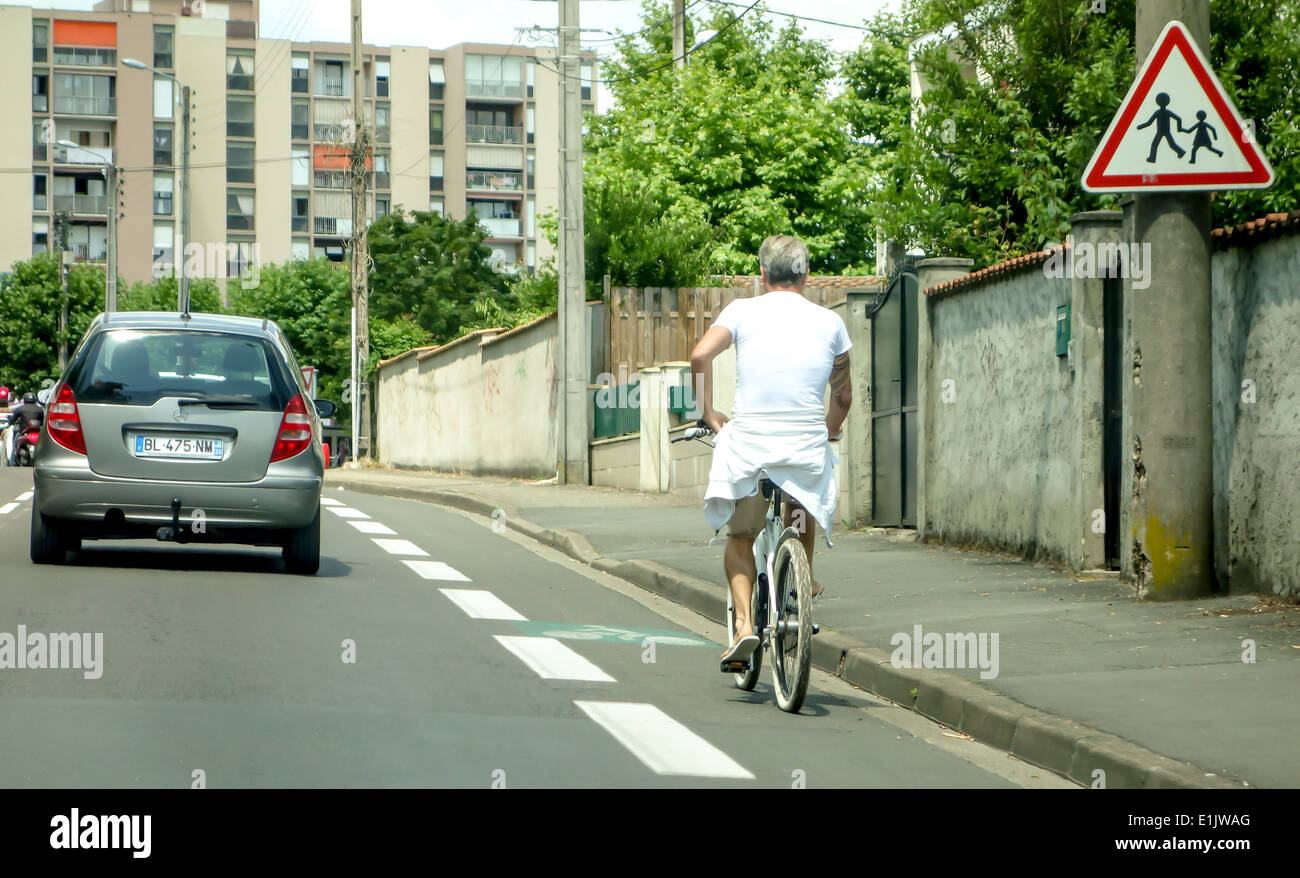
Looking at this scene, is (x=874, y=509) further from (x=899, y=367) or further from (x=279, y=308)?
(x=279, y=308)

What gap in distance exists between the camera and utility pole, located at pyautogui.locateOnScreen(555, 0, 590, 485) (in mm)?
24906

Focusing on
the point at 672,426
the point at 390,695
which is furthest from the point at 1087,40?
the point at 390,695

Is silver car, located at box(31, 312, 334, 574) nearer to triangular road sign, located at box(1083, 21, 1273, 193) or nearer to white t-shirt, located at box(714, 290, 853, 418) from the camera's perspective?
white t-shirt, located at box(714, 290, 853, 418)

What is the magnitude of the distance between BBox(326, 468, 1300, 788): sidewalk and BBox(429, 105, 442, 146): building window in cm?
8850

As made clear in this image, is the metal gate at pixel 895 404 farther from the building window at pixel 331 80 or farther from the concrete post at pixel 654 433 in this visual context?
the building window at pixel 331 80

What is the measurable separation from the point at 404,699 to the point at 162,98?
3638 inches

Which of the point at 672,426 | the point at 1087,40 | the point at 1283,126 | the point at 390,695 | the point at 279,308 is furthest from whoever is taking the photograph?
the point at 279,308

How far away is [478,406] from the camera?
33562 millimetres

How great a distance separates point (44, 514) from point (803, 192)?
37538 mm

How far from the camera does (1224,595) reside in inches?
388

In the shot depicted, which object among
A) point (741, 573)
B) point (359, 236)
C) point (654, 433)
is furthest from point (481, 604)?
point (359, 236)

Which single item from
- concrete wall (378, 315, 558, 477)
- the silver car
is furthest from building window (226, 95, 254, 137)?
the silver car

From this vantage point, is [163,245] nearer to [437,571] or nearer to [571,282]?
[571,282]

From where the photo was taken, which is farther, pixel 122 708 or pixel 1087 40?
pixel 1087 40
